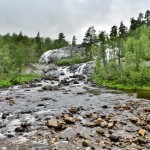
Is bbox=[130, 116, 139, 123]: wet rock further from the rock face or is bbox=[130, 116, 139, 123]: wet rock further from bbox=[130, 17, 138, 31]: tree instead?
bbox=[130, 17, 138, 31]: tree

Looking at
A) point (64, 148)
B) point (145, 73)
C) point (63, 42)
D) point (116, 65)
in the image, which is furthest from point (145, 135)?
point (63, 42)

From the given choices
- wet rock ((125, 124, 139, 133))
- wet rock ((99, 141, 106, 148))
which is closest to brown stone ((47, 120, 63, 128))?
wet rock ((99, 141, 106, 148))

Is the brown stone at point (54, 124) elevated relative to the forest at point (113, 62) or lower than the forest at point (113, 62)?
lower

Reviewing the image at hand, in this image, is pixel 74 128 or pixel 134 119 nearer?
pixel 74 128

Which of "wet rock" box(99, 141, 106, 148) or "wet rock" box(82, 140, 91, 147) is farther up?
"wet rock" box(82, 140, 91, 147)

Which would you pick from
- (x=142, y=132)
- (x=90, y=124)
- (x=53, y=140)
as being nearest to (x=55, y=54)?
(x=90, y=124)

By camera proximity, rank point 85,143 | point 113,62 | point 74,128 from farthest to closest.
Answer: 1. point 113,62
2. point 74,128
3. point 85,143

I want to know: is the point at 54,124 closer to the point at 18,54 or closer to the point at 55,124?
the point at 55,124

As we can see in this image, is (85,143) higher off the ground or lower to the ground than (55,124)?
lower

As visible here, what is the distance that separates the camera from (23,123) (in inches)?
888

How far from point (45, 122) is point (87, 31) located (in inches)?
5382

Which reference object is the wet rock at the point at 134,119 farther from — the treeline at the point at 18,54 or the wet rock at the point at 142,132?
the treeline at the point at 18,54

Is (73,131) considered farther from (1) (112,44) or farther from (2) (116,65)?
(1) (112,44)

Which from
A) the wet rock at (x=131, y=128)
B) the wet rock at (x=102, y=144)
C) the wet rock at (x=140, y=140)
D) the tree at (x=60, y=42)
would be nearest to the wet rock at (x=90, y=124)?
the wet rock at (x=131, y=128)
